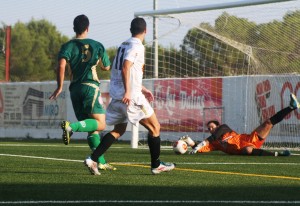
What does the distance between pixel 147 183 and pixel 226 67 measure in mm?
15863

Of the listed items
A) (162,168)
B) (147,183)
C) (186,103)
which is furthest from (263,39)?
(147,183)

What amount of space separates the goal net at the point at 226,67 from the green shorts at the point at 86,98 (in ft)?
31.5

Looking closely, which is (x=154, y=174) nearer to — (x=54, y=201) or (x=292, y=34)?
(x=54, y=201)

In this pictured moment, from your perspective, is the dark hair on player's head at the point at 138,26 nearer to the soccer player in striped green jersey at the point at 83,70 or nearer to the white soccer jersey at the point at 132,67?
the white soccer jersey at the point at 132,67

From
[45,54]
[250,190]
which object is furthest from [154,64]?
[45,54]

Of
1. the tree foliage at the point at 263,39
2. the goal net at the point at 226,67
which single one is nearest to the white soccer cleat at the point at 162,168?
the goal net at the point at 226,67

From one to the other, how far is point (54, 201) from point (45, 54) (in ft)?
225

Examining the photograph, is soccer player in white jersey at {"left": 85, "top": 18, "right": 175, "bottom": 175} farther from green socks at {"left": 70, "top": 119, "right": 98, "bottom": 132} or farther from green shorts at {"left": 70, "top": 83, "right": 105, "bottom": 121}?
green shorts at {"left": 70, "top": 83, "right": 105, "bottom": 121}

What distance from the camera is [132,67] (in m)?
11.6

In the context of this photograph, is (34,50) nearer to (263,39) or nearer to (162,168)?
(263,39)

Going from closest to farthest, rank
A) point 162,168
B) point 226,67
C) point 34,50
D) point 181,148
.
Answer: point 162,168, point 181,148, point 226,67, point 34,50

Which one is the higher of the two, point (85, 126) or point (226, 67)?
point (226, 67)

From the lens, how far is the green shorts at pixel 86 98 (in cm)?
1212

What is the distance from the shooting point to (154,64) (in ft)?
80.8
